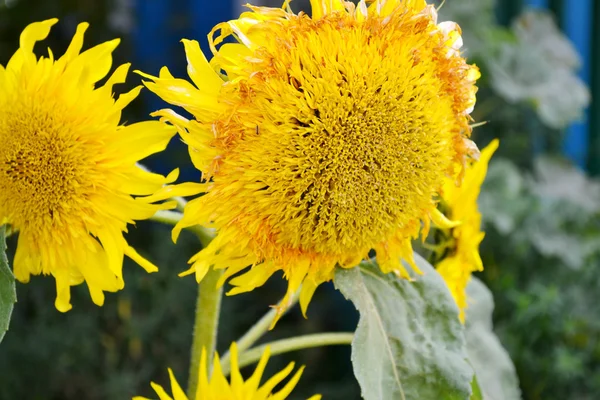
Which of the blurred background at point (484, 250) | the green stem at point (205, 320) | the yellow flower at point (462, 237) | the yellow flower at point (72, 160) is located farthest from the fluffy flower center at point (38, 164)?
the blurred background at point (484, 250)

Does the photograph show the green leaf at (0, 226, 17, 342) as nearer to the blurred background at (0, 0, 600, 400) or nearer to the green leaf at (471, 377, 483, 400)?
the green leaf at (471, 377, 483, 400)

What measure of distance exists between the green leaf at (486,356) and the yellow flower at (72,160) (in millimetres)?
364

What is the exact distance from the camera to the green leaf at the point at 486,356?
27.0 inches

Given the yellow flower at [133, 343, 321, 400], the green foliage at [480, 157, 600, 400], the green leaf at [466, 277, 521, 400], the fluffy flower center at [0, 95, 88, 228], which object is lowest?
the green foliage at [480, 157, 600, 400]

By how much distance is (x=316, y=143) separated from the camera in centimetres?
44

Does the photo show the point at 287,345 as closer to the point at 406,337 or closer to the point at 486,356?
the point at 406,337

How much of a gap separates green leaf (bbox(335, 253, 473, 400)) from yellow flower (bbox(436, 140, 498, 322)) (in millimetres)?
58

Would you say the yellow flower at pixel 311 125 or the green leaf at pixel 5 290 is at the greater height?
the yellow flower at pixel 311 125

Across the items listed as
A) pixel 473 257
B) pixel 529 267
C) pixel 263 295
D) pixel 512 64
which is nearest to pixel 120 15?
pixel 263 295

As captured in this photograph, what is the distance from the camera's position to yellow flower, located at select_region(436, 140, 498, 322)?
1.93 feet

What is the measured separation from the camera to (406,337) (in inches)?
20.4

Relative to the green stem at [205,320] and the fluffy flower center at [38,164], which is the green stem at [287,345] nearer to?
the green stem at [205,320]

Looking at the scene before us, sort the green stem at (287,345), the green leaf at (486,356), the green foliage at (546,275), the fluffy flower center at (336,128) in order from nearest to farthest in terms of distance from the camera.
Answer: the fluffy flower center at (336,128), the green stem at (287,345), the green leaf at (486,356), the green foliage at (546,275)

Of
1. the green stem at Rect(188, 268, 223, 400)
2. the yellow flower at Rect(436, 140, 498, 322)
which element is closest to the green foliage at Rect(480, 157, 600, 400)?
the yellow flower at Rect(436, 140, 498, 322)
